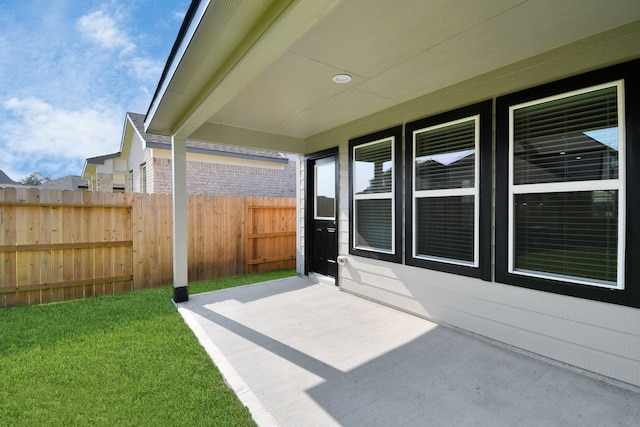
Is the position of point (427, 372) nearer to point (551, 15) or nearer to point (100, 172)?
point (551, 15)

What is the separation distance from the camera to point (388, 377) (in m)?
2.38

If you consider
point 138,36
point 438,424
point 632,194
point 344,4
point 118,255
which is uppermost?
point 138,36

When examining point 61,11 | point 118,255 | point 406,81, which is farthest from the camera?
point 61,11

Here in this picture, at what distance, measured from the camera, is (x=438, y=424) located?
6.13 ft

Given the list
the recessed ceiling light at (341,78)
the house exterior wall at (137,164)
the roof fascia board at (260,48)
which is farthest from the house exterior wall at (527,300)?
the house exterior wall at (137,164)

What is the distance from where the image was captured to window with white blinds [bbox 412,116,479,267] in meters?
3.20

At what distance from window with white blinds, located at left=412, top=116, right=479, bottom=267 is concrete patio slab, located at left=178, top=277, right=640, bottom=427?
88 centimetres

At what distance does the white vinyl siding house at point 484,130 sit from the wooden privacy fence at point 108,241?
182cm

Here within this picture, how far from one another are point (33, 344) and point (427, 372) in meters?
3.61

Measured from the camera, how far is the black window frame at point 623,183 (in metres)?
2.16

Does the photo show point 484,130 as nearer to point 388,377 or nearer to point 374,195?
point 374,195

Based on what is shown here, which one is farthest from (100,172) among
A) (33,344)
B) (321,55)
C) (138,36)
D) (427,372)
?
(138,36)

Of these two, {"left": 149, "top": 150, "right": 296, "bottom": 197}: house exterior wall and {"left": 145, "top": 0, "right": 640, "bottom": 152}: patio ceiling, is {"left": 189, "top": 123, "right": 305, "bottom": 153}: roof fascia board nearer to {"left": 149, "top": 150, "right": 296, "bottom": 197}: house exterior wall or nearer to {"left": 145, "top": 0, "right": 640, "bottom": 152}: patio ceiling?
{"left": 145, "top": 0, "right": 640, "bottom": 152}: patio ceiling

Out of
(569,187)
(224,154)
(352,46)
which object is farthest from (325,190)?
(224,154)
